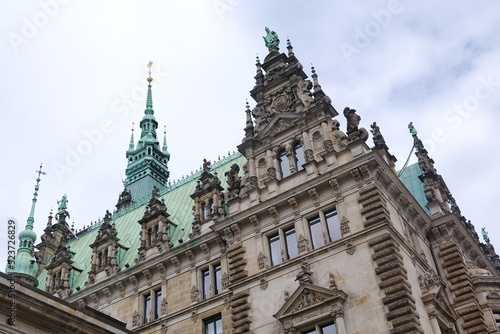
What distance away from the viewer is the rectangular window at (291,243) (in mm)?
31250

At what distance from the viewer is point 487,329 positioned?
3256 centimetres

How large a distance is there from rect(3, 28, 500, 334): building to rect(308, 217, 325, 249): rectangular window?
6 cm

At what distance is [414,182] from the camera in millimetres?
43938

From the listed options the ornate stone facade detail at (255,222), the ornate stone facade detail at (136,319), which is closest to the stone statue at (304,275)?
the ornate stone facade detail at (255,222)

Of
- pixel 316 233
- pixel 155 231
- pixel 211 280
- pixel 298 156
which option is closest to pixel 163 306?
pixel 211 280

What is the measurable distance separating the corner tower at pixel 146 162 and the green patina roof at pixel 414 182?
26.3 meters

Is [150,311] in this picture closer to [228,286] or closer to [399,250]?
[228,286]

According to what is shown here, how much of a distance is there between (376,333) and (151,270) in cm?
1592

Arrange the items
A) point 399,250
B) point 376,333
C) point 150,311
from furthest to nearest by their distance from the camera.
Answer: point 150,311 → point 399,250 → point 376,333

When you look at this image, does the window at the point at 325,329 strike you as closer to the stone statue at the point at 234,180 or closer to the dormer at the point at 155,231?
the stone statue at the point at 234,180

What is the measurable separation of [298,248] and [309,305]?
3370 millimetres

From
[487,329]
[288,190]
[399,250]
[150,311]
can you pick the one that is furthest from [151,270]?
[487,329]

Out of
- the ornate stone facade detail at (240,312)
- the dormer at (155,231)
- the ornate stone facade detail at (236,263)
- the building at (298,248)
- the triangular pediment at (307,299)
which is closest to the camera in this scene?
the triangular pediment at (307,299)

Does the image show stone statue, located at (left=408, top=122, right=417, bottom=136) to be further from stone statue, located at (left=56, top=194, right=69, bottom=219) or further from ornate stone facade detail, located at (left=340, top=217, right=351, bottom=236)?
stone statue, located at (left=56, top=194, right=69, bottom=219)
